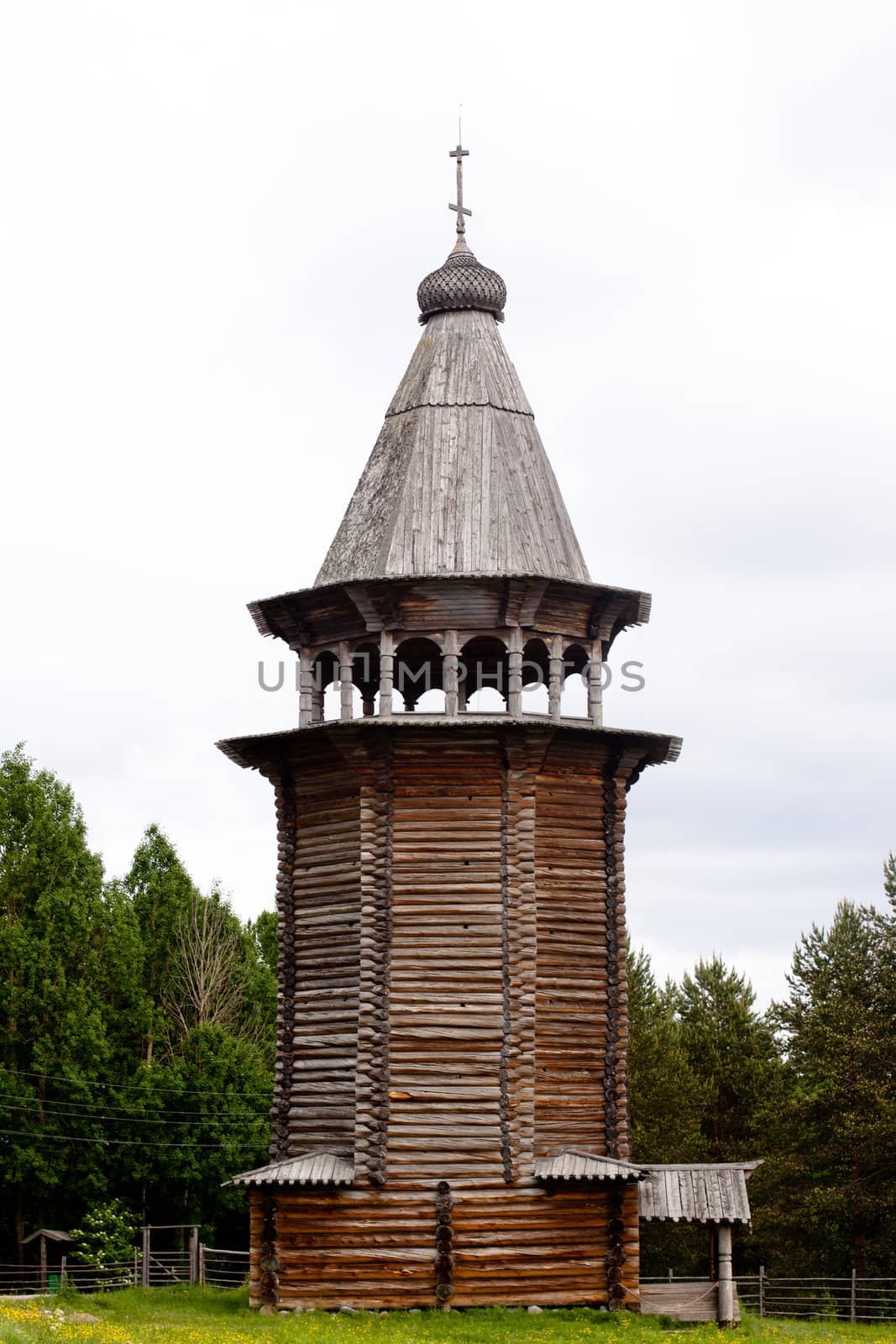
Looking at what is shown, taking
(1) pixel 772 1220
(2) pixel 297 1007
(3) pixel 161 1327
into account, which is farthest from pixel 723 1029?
(3) pixel 161 1327

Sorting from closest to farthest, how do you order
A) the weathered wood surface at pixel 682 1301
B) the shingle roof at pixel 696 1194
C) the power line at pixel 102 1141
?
the weathered wood surface at pixel 682 1301, the shingle roof at pixel 696 1194, the power line at pixel 102 1141

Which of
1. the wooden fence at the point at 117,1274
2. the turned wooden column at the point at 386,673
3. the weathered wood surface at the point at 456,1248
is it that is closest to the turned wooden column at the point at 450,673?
the turned wooden column at the point at 386,673

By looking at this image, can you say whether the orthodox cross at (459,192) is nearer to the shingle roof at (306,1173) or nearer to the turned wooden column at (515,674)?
the turned wooden column at (515,674)

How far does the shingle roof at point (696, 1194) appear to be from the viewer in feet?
83.4

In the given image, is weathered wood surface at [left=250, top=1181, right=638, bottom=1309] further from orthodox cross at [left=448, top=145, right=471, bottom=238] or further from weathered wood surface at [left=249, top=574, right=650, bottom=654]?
orthodox cross at [left=448, top=145, right=471, bottom=238]

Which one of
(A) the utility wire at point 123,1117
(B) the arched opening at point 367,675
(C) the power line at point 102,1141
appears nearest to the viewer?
(B) the arched opening at point 367,675

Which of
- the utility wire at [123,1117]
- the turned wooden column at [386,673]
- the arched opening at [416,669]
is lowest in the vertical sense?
the utility wire at [123,1117]

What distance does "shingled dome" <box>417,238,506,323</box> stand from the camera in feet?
100

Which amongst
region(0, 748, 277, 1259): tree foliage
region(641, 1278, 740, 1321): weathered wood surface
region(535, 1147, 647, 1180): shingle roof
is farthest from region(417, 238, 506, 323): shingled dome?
region(0, 748, 277, 1259): tree foliage

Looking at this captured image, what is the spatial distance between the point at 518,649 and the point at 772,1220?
19337 mm

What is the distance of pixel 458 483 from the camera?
94.1 feet

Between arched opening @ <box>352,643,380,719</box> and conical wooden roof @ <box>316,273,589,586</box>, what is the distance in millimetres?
1416

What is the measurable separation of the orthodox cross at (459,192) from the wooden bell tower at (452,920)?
346 centimetres

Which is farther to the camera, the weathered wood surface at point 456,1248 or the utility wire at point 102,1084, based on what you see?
the utility wire at point 102,1084
